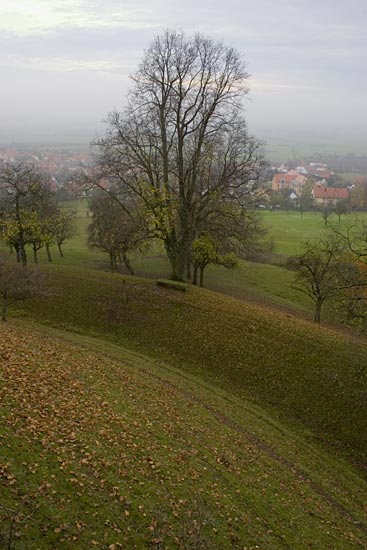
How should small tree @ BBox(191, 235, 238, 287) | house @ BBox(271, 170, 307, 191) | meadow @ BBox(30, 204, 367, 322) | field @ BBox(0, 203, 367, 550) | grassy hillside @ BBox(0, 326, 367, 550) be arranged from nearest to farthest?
grassy hillside @ BBox(0, 326, 367, 550)
field @ BBox(0, 203, 367, 550)
small tree @ BBox(191, 235, 238, 287)
meadow @ BBox(30, 204, 367, 322)
house @ BBox(271, 170, 307, 191)

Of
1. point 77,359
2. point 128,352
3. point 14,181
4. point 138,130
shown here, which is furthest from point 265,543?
point 14,181

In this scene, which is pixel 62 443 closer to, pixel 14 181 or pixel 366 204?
pixel 14 181

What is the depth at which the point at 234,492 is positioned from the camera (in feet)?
41.7

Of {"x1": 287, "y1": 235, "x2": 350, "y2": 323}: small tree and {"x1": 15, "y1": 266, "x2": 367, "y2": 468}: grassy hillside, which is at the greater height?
{"x1": 287, "y1": 235, "x2": 350, "y2": 323}: small tree

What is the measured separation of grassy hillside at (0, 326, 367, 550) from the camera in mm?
9633

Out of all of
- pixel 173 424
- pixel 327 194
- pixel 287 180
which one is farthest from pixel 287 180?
pixel 173 424

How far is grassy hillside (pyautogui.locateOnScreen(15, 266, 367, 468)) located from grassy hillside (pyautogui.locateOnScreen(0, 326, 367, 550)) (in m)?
2.11

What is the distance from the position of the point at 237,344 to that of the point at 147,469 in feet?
43.4

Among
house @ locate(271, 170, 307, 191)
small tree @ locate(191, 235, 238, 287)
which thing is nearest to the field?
small tree @ locate(191, 235, 238, 287)

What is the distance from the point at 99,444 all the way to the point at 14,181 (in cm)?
2532

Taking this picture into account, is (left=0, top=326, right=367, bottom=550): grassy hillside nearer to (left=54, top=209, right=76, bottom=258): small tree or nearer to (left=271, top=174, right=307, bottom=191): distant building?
(left=54, top=209, right=76, bottom=258): small tree

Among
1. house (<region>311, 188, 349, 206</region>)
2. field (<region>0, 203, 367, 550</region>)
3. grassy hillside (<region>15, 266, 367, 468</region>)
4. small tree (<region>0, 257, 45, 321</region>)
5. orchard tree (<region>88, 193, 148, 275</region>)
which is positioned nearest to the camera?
field (<region>0, 203, 367, 550</region>)

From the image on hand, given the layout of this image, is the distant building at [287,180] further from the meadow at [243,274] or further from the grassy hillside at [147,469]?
the grassy hillside at [147,469]

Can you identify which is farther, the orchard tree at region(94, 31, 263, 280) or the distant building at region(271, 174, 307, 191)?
the distant building at region(271, 174, 307, 191)
